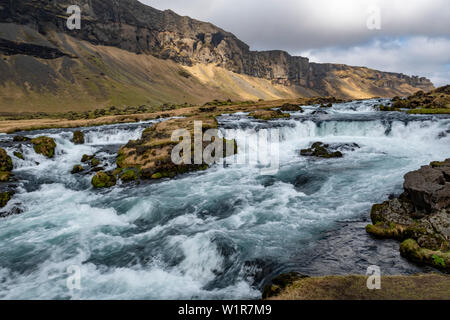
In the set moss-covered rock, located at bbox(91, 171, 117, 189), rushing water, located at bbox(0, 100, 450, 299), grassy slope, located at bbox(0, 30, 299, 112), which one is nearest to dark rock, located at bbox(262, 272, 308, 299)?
rushing water, located at bbox(0, 100, 450, 299)

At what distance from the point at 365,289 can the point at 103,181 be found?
1879 centimetres

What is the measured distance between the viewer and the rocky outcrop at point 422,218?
8.44 m

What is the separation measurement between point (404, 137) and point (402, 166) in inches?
539

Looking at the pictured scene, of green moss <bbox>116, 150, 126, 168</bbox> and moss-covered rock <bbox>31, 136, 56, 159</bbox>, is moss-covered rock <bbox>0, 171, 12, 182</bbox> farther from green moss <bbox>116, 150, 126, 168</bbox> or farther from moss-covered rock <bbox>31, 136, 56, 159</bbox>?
green moss <bbox>116, 150, 126, 168</bbox>

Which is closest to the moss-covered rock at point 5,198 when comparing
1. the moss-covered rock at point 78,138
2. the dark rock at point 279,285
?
the dark rock at point 279,285

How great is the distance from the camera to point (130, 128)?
42781 mm

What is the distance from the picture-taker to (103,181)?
20.5m

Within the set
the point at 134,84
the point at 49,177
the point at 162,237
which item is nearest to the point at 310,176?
the point at 162,237

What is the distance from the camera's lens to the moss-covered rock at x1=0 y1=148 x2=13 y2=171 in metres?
23.6

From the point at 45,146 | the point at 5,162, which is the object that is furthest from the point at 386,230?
the point at 45,146

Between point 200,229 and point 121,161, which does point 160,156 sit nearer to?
point 121,161

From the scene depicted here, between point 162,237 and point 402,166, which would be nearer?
point 162,237

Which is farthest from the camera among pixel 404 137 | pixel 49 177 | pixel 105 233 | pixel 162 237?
pixel 404 137

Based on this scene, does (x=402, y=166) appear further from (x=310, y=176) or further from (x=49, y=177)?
(x=49, y=177)
